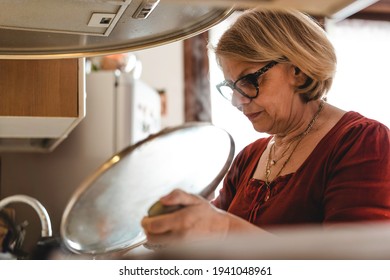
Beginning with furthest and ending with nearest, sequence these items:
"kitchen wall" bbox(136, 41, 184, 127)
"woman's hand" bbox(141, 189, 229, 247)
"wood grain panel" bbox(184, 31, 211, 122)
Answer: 1. "kitchen wall" bbox(136, 41, 184, 127)
2. "wood grain panel" bbox(184, 31, 211, 122)
3. "woman's hand" bbox(141, 189, 229, 247)

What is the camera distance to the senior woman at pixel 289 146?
583 millimetres

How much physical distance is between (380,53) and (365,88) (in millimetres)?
65

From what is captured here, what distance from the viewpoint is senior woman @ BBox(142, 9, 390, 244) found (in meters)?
0.58

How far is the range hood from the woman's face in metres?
0.06

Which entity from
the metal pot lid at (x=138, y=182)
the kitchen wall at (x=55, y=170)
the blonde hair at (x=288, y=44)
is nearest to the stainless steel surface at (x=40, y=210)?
the kitchen wall at (x=55, y=170)

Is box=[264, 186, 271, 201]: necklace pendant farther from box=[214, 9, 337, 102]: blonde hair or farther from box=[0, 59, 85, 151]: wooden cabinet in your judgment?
box=[0, 59, 85, 151]: wooden cabinet

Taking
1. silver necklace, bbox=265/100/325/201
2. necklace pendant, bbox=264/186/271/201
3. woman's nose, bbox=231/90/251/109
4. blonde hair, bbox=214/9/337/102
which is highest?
blonde hair, bbox=214/9/337/102

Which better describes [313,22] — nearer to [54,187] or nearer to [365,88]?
[365,88]

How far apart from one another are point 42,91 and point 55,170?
19cm

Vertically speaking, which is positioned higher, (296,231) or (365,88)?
(365,88)

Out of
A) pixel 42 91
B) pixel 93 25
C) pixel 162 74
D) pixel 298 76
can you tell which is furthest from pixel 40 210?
pixel 162 74

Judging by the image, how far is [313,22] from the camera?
61cm

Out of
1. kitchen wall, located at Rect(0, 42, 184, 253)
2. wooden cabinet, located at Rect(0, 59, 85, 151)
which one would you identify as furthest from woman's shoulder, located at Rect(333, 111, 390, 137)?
wooden cabinet, located at Rect(0, 59, 85, 151)
